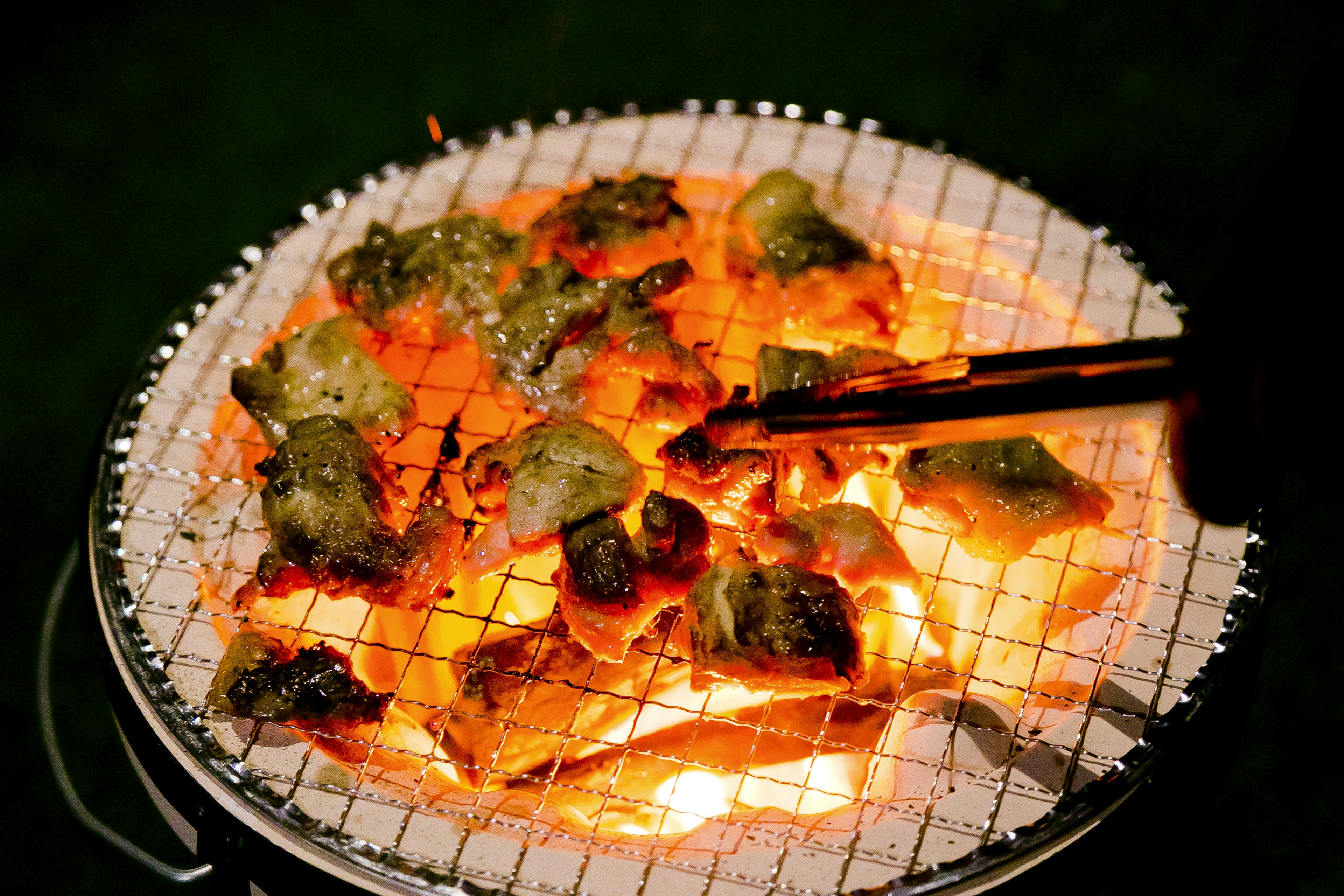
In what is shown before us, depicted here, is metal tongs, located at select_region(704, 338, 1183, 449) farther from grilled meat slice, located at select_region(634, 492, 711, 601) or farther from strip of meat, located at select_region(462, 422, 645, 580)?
strip of meat, located at select_region(462, 422, 645, 580)

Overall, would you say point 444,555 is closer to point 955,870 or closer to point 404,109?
point 955,870

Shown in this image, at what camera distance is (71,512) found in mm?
4207

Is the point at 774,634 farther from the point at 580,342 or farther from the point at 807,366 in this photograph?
the point at 580,342

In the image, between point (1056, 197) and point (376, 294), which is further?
point (1056, 197)

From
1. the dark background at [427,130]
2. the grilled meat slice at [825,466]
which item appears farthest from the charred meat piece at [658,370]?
the dark background at [427,130]

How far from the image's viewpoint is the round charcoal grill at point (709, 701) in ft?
6.82

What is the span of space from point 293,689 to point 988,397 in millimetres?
1445

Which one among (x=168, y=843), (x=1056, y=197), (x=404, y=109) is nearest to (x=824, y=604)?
(x=1056, y=197)

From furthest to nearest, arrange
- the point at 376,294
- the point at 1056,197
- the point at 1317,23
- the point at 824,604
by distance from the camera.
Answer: the point at 1317,23 → the point at 1056,197 → the point at 376,294 → the point at 824,604

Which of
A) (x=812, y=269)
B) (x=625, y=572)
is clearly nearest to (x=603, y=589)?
(x=625, y=572)

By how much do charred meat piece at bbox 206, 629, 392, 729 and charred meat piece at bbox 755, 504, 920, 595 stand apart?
872 millimetres

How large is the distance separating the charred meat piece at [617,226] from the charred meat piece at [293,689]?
1262 millimetres

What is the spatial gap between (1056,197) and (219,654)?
2.41 meters

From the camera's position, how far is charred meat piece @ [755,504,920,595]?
2408 millimetres
